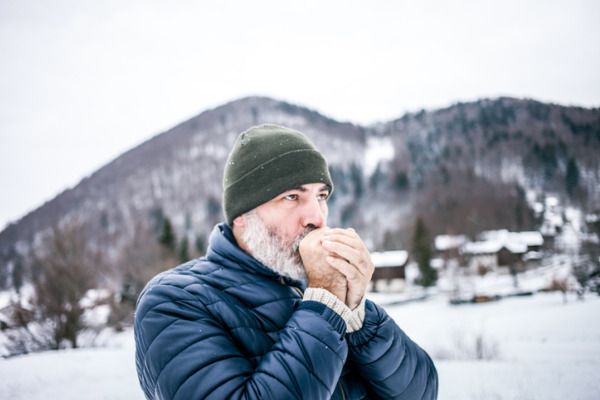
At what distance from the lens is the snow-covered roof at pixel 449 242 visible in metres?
50.7

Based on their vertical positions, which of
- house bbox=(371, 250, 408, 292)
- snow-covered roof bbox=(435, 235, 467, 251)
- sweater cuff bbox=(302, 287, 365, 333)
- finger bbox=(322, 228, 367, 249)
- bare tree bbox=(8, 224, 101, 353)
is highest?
finger bbox=(322, 228, 367, 249)

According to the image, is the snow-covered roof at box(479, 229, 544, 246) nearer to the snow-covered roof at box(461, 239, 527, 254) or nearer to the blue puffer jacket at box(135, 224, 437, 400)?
the snow-covered roof at box(461, 239, 527, 254)

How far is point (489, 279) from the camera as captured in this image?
4669 centimetres

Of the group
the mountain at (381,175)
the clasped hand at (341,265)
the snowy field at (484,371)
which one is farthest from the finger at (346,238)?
the mountain at (381,175)

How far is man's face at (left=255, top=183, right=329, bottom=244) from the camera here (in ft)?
4.83

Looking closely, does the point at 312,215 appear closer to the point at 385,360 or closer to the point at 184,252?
the point at 385,360

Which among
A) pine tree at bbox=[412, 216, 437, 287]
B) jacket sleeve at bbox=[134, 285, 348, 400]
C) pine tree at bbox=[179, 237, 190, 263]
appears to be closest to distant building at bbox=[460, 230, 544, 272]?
pine tree at bbox=[412, 216, 437, 287]

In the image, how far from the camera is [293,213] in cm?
150

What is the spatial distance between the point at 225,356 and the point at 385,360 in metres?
0.63

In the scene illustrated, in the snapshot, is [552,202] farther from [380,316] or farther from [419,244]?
[419,244]

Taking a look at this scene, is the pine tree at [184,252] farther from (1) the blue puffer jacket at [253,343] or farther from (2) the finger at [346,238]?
(2) the finger at [346,238]

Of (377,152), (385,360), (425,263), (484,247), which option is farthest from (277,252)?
(377,152)

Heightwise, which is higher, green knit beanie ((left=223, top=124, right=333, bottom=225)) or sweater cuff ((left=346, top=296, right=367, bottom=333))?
green knit beanie ((left=223, top=124, right=333, bottom=225))

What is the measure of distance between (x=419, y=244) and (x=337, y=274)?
5051cm
